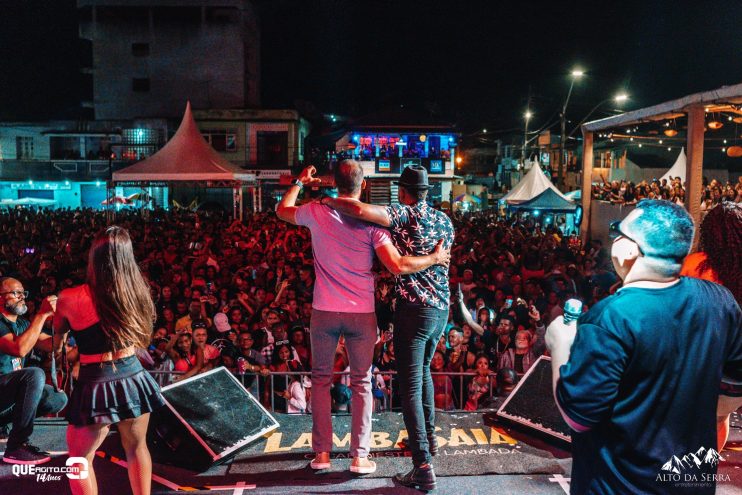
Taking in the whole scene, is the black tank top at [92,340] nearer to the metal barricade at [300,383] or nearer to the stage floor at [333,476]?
the stage floor at [333,476]

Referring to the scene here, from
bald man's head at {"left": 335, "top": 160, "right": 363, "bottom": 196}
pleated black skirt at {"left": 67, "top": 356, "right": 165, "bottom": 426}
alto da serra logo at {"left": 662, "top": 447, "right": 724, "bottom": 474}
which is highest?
bald man's head at {"left": 335, "top": 160, "right": 363, "bottom": 196}

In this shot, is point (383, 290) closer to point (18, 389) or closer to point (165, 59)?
point (18, 389)

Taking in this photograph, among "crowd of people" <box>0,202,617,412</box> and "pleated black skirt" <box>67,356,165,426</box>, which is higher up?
"pleated black skirt" <box>67,356,165,426</box>

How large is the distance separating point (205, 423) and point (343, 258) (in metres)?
1.45

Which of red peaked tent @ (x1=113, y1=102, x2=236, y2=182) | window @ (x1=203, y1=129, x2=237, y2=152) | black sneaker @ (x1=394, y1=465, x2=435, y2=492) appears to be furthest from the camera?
window @ (x1=203, y1=129, x2=237, y2=152)

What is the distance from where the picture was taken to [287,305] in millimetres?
7527

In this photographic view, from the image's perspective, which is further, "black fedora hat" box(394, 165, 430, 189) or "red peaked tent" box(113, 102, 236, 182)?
"red peaked tent" box(113, 102, 236, 182)

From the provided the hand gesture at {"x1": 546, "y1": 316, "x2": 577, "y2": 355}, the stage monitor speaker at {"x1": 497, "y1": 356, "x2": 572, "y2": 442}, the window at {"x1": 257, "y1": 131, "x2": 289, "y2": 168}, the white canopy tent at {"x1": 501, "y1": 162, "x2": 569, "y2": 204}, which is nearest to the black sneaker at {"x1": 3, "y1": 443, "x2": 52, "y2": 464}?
the stage monitor speaker at {"x1": 497, "y1": 356, "x2": 572, "y2": 442}

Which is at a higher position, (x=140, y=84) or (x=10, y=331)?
(x=140, y=84)

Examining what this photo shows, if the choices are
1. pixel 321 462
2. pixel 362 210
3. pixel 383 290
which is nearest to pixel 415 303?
pixel 362 210

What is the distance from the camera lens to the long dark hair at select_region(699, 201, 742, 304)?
8.90ft

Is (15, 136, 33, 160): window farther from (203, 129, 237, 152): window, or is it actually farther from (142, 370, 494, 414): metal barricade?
(142, 370, 494, 414): metal barricade

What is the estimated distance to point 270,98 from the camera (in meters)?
47.9

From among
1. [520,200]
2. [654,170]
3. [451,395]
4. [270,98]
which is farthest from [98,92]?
[451,395]
